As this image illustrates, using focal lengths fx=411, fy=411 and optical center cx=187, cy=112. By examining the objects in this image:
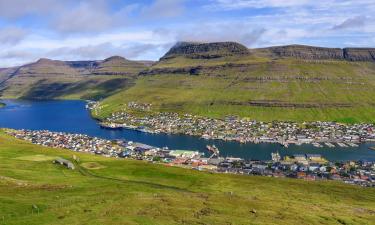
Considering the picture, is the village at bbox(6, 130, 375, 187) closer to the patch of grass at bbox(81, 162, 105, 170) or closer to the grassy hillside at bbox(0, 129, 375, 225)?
the patch of grass at bbox(81, 162, 105, 170)

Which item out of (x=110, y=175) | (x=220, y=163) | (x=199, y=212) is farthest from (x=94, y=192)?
(x=220, y=163)

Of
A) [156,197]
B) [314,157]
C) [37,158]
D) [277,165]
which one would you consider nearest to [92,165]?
[37,158]

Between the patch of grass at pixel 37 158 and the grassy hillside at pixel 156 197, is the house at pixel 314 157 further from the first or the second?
the patch of grass at pixel 37 158

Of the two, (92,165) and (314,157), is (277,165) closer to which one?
(314,157)

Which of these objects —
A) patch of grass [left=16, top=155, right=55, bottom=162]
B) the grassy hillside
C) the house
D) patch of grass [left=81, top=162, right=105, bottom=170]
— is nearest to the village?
the house

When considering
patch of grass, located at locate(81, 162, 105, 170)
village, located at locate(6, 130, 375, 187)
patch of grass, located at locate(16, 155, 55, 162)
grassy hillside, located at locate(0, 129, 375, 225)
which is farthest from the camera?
village, located at locate(6, 130, 375, 187)

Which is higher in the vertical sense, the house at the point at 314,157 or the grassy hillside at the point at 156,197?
the grassy hillside at the point at 156,197

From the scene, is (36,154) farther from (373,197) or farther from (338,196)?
(373,197)

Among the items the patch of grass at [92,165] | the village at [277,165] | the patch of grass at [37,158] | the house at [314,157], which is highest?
the patch of grass at [37,158]

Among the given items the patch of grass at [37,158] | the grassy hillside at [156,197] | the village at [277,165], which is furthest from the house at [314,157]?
the patch of grass at [37,158]

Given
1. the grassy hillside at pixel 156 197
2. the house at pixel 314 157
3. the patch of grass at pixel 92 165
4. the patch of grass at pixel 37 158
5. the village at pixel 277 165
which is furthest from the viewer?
the house at pixel 314 157
